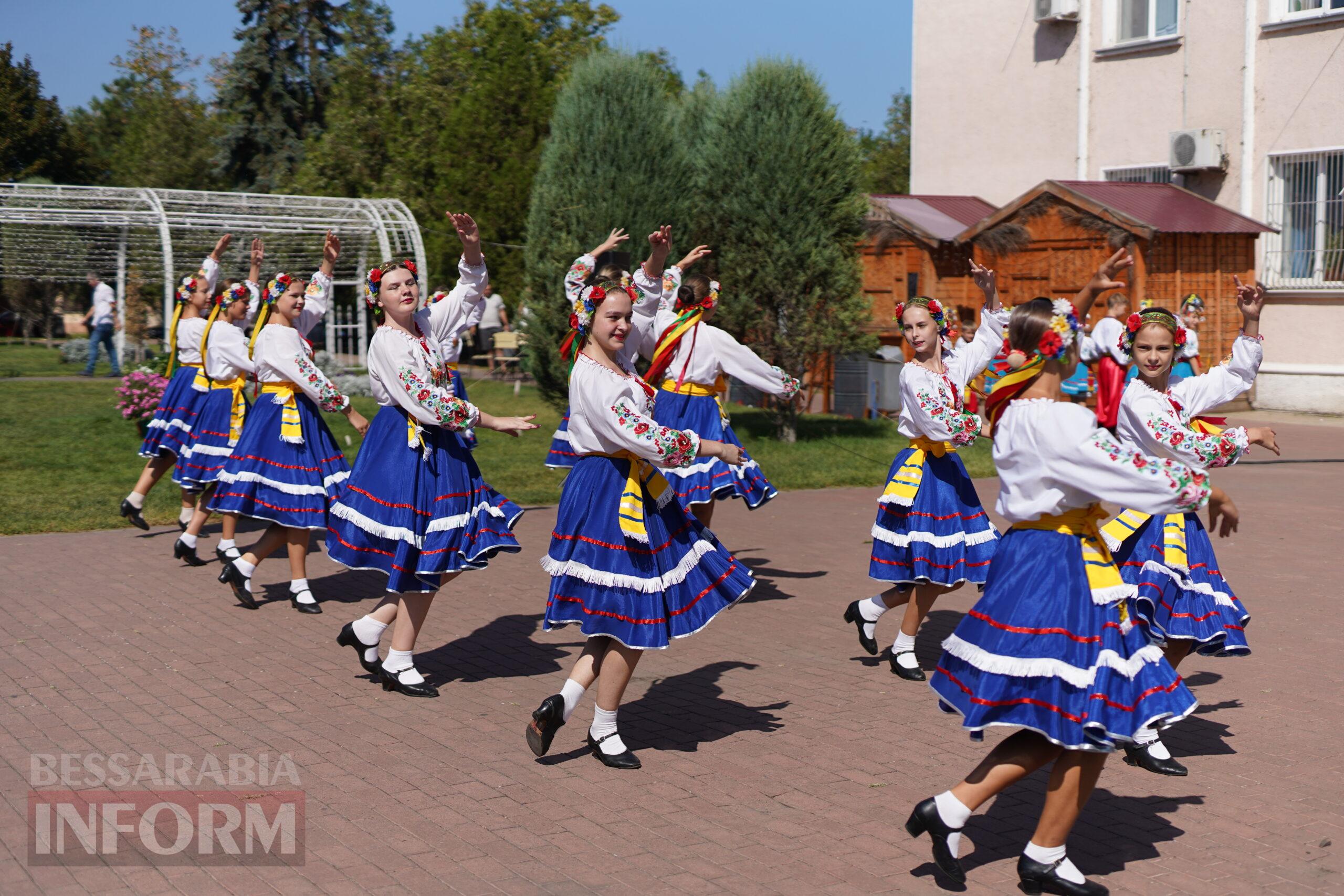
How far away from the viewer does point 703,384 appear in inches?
333

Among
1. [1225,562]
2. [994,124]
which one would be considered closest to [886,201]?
[994,124]

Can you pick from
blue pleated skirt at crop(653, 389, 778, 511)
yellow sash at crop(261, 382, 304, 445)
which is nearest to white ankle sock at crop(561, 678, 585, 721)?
blue pleated skirt at crop(653, 389, 778, 511)

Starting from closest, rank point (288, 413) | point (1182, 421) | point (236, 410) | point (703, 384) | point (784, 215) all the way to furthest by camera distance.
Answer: point (1182, 421) < point (288, 413) < point (703, 384) < point (236, 410) < point (784, 215)

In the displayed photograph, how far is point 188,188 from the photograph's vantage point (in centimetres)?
4319

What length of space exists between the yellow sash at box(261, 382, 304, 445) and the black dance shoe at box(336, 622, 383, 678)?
6.46 ft

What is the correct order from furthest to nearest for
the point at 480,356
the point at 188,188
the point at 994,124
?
the point at 188,188
the point at 480,356
the point at 994,124

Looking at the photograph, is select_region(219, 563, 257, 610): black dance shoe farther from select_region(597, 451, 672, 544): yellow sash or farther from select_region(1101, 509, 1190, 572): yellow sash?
select_region(1101, 509, 1190, 572): yellow sash

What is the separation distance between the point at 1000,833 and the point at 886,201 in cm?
1798

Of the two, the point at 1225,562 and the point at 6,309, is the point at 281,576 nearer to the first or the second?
the point at 1225,562

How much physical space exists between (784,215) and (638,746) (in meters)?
11.8

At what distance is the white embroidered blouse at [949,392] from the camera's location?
257 inches

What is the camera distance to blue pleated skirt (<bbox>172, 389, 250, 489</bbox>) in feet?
31.1

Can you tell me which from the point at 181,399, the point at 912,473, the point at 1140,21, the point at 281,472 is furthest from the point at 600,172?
the point at 912,473

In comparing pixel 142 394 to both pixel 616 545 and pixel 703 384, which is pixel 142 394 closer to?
pixel 703 384
